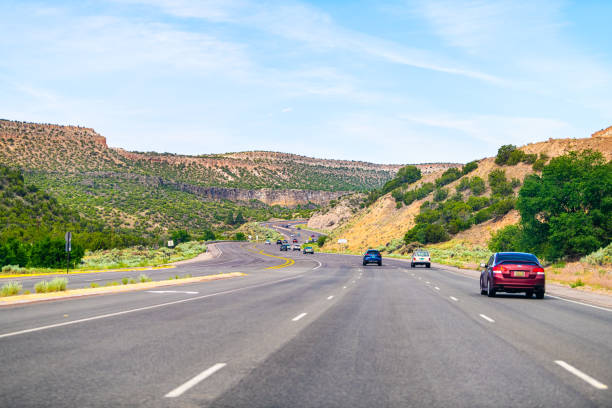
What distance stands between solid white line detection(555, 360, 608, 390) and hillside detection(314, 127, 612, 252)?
75.8 metres

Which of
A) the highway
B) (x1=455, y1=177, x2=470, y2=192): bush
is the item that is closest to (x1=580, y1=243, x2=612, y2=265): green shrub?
the highway

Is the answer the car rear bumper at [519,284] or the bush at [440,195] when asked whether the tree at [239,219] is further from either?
the car rear bumper at [519,284]

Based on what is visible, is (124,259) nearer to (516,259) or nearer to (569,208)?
(569,208)

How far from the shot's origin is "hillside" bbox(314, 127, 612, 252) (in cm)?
8644

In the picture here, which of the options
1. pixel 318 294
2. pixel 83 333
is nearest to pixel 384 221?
pixel 318 294

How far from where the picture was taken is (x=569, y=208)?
4600cm

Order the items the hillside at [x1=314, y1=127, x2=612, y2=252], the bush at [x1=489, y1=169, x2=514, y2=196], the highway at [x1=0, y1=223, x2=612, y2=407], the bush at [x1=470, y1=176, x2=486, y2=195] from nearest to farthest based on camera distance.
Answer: the highway at [x1=0, y1=223, x2=612, y2=407], the hillside at [x1=314, y1=127, x2=612, y2=252], the bush at [x1=489, y1=169, x2=514, y2=196], the bush at [x1=470, y1=176, x2=486, y2=195]

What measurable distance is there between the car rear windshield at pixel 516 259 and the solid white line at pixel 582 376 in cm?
1241

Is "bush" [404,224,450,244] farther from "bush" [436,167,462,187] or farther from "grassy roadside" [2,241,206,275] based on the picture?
"grassy roadside" [2,241,206,275]

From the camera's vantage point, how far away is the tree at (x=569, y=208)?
43062mm

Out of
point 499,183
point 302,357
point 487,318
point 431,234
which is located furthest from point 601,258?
point 499,183

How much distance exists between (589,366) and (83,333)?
27.9ft

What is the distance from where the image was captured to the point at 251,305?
57.9 ft

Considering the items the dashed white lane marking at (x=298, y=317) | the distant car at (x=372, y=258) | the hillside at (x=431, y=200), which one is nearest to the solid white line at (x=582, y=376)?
the dashed white lane marking at (x=298, y=317)
